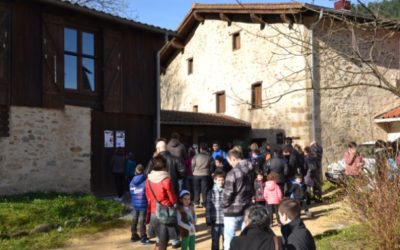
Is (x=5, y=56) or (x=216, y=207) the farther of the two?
(x=5, y=56)

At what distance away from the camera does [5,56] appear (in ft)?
39.4

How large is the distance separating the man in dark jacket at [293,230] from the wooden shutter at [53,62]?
948 cm

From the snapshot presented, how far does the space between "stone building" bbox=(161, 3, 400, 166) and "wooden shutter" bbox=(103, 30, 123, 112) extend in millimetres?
4173

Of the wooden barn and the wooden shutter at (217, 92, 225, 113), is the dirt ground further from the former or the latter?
the wooden shutter at (217, 92, 225, 113)

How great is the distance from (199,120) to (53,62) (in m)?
6.79

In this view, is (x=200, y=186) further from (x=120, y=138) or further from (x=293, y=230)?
(x=293, y=230)

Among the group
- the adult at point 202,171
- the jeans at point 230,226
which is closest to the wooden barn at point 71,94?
the adult at point 202,171

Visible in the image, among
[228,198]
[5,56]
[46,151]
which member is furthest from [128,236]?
[5,56]

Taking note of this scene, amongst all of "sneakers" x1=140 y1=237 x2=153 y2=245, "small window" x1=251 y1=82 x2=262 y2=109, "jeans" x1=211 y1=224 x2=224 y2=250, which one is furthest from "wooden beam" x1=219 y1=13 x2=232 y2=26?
"jeans" x1=211 y1=224 x2=224 y2=250

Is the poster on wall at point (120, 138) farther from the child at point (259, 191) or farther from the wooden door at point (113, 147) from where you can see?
the child at point (259, 191)

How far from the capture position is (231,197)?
6898 millimetres

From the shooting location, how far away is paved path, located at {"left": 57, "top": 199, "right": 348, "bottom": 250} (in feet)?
28.6

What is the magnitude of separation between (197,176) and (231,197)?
504cm

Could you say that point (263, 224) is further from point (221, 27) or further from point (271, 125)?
point (221, 27)
